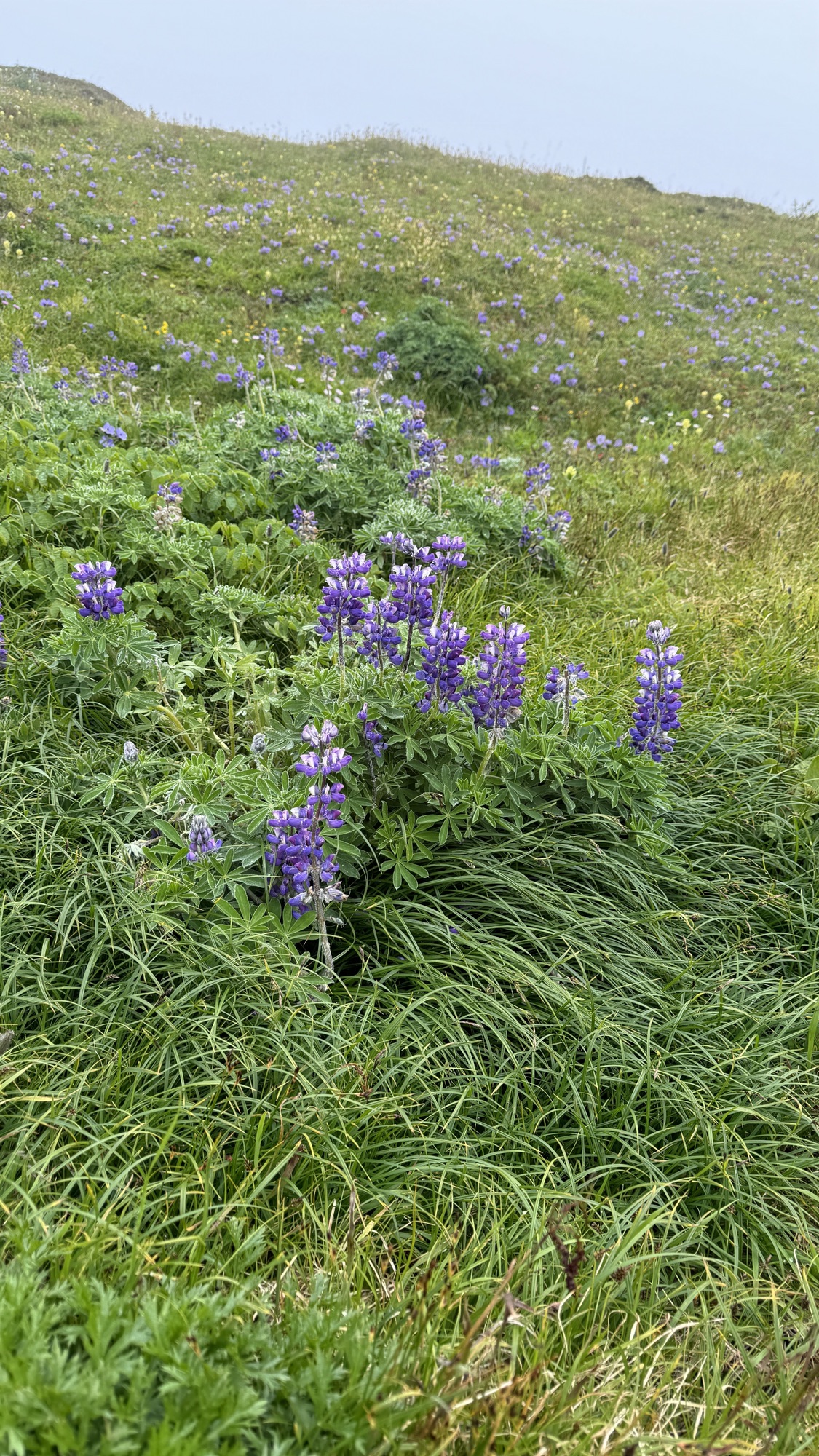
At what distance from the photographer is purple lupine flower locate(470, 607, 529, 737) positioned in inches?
94.2

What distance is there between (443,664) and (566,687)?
0.50m

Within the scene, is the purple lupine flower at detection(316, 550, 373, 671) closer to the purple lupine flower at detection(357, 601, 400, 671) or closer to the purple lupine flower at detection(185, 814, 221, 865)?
the purple lupine flower at detection(357, 601, 400, 671)

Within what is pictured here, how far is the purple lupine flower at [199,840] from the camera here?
2076mm

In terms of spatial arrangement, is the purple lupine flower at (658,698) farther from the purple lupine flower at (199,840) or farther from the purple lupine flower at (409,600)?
the purple lupine flower at (199,840)

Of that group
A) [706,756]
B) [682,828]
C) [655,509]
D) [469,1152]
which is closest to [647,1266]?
[469,1152]

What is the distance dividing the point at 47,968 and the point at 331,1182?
983 mm

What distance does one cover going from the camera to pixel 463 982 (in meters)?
2.29

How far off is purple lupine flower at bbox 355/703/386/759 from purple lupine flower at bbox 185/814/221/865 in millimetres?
533

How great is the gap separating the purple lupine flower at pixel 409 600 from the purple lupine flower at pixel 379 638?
0.10 ft

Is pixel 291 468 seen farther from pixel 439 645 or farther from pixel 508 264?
pixel 508 264

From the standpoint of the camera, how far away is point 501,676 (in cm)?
242

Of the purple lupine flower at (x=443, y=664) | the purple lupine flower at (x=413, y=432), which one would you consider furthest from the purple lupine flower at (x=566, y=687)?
the purple lupine flower at (x=413, y=432)

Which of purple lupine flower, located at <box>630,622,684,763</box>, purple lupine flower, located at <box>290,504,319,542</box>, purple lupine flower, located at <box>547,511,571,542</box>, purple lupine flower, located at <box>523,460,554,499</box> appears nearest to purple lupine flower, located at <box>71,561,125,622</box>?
purple lupine flower, located at <box>290,504,319,542</box>

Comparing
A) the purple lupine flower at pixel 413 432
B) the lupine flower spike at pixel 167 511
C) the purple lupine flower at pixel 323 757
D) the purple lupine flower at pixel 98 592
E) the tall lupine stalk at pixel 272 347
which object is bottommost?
the purple lupine flower at pixel 323 757
